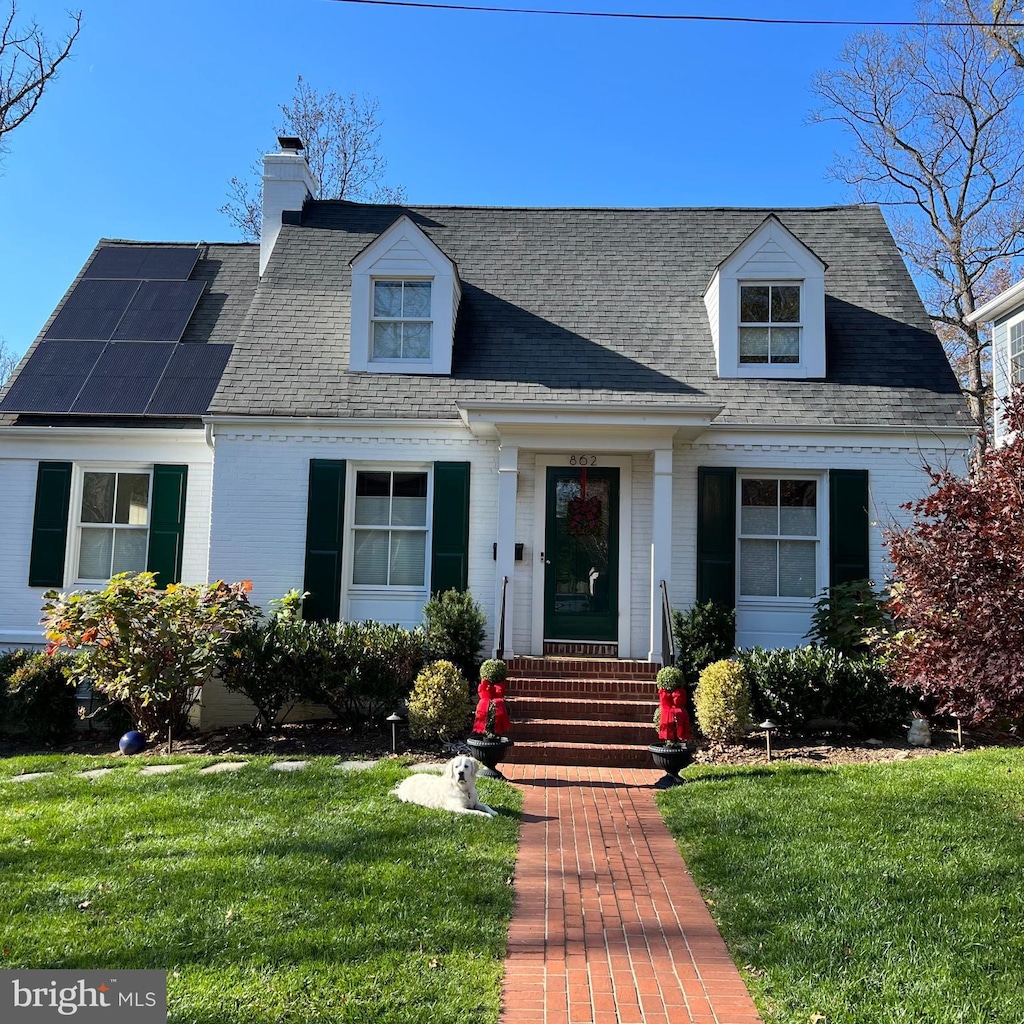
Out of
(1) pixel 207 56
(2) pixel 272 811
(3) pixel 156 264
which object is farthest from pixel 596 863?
(3) pixel 156 264

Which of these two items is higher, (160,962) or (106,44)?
(106,44)

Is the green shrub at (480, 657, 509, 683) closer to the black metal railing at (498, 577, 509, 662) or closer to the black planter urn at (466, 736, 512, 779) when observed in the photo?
the black planter urn at (466, 736, 512, 779)

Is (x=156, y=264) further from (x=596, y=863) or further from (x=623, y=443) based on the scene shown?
(x=596, y=863)

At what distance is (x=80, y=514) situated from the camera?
1123 cm

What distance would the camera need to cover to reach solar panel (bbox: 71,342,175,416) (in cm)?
1108

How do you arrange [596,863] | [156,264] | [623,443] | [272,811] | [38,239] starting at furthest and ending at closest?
[38,239] < [156,264] < [623,443] < [272,811] < [596,863]

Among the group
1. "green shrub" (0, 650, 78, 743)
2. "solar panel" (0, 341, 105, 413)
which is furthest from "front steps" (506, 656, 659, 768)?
"solar panel" (0, 341, 105, 413)

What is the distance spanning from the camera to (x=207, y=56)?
10.5m

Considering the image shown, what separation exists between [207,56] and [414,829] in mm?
9658

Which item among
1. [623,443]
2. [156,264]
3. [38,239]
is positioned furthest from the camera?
[38,239]

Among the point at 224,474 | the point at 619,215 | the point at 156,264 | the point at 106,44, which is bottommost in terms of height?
the point at 224,474

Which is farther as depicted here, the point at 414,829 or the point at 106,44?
the point at 106,44

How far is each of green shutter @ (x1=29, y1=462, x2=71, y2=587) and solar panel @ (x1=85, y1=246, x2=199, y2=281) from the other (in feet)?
12.2

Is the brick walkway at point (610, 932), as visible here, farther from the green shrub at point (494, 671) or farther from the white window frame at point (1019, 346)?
the white window frame at point (1019, 346)
